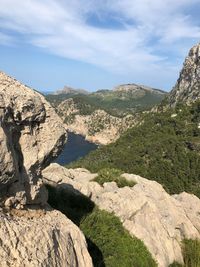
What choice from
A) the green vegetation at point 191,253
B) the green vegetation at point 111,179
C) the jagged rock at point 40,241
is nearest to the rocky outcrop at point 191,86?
the green vegetation at point 111,179

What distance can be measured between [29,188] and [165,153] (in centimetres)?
8995

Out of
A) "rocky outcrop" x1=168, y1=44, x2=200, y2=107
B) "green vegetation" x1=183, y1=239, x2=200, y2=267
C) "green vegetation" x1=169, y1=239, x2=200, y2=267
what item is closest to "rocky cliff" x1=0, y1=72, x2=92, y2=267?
"green vegetation" x1=169, y1=239, x2=200, y2=267

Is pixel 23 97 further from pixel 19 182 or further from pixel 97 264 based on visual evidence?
pixel 97 264

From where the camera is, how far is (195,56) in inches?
7844

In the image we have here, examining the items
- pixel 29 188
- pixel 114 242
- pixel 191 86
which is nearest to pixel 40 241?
pixel 29 188

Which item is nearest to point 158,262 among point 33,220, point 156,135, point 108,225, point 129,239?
point 129,239

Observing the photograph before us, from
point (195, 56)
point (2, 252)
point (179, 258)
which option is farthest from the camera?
point (195, 56)

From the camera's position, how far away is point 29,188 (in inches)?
559

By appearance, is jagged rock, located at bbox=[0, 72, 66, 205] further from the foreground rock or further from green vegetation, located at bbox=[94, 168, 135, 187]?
green vegetation, located at bbox=[94, 168, 135, 187]

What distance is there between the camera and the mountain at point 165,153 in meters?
88.7

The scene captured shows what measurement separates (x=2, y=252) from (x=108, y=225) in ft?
42.9

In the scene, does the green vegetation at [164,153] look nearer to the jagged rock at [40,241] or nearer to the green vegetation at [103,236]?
the green vegetation at [103,236]

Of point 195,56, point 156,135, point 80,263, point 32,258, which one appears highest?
point 195,56

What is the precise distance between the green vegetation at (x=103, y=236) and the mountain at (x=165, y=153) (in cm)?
4687
